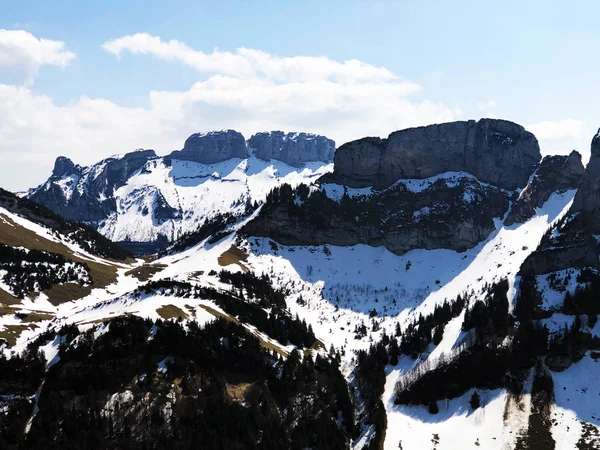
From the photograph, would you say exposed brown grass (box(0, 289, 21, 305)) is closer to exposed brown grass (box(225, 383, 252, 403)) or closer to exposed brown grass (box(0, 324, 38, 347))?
exposed brown grass (box(0, 324, 38, 347))

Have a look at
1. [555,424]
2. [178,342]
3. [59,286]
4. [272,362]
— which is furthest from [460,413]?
[59,286]

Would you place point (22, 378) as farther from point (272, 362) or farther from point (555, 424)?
point (555, 424)

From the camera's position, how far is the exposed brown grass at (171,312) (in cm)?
12471

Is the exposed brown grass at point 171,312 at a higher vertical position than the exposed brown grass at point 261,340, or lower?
higher

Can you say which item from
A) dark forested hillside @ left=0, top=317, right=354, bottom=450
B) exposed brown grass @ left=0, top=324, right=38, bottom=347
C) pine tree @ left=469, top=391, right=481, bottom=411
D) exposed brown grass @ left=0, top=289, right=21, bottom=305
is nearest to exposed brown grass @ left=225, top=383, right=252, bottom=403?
dark forested hillside @ left=0, top=317, right=354, bottom=450

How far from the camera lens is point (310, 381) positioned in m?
120

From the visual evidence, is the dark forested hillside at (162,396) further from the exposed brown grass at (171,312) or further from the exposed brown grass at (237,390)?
the exposed brown grass at (171,312)

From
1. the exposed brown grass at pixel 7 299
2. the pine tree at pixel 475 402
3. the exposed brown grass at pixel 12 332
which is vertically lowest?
the pine tree at pixel 475 402

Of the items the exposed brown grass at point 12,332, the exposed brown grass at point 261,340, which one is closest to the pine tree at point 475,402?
the exposed brown grass at point 261,340

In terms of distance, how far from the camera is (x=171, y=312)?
12862cm

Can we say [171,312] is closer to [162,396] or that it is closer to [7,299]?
[162,396]

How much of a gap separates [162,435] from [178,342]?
20709mm

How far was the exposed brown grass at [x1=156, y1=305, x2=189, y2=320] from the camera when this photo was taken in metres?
125

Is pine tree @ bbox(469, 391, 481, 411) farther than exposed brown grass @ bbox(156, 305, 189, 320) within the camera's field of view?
Yes
